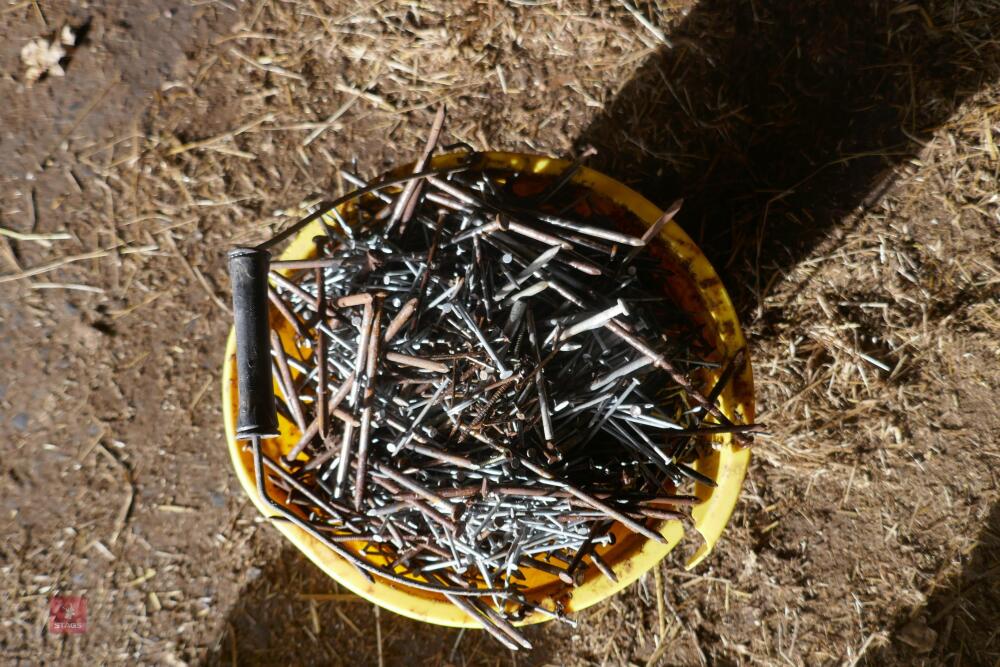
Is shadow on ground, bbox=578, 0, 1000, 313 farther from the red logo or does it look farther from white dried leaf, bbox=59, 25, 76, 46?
the red logo

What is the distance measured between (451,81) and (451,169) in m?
0.50

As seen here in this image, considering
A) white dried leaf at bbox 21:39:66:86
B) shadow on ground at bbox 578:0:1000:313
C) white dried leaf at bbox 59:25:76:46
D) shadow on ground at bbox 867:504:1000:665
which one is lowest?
shadow on ground at bbox 867:504:1000:665

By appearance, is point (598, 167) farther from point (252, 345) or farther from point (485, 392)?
point (252, 345)

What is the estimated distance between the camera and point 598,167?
1.34 m

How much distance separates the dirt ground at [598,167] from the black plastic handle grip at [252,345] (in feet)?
2.13

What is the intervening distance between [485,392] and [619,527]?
0.30 m

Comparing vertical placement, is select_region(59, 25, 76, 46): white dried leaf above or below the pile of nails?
above

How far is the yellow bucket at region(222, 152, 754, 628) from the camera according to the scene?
3.16 ft

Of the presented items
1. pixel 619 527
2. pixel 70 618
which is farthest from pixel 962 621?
pixel 70 618

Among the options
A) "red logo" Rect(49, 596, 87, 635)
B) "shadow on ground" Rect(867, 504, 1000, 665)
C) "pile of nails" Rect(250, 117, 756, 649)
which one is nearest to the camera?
"pile of nails" Rect(250, 117, 756, 649)

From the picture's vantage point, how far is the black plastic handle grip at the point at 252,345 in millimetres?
776

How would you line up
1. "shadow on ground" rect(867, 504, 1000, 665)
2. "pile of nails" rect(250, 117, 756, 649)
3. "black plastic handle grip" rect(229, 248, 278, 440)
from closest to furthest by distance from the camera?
"black plastic handle grip" rect(229, 248, 278, 440), "pile of nails" rect(250, 117, 756, 649), "shadow on ground" rect(867, 504, 1000, 665)

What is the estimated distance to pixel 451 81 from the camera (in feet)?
4.51

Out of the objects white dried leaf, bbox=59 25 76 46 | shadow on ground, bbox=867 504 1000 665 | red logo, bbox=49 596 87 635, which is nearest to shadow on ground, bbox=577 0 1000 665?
shadow on ground, bbox=867 504 1000 665
